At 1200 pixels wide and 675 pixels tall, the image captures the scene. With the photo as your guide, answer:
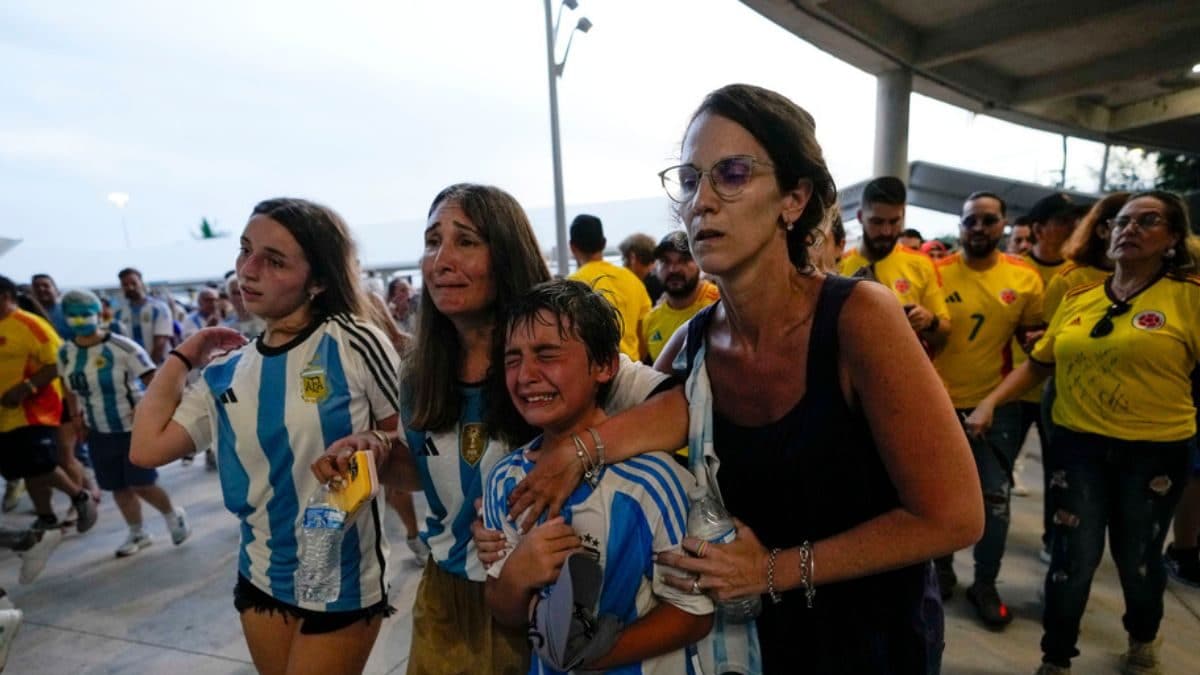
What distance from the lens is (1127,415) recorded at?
7.85 ft

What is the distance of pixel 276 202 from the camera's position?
6.20 feet

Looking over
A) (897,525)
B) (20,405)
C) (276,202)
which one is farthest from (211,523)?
(897,525)

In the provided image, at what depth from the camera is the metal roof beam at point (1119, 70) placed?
41.2ft

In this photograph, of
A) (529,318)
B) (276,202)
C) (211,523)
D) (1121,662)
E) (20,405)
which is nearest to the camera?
(529,318)

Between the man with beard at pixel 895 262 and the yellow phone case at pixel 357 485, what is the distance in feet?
8.68

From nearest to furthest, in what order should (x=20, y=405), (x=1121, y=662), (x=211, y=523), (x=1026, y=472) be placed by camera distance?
(x=1121, y=662), (x=20, y=405), (x=211, y=523), (x=1026, y=472)

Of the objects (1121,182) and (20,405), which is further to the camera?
(1121,182)

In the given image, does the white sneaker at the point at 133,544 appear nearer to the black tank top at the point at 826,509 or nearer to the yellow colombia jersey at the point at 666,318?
the yellow colombia jersey at the point at 666,318

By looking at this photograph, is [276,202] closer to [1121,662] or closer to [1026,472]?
[1121,662]

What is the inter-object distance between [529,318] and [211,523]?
511cm

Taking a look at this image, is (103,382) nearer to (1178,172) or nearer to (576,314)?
(576,314)

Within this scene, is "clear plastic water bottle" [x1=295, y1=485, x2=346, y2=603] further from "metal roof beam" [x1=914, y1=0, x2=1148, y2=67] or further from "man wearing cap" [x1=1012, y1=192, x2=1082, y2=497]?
"metal roof beam" [x1=914, y1=0, x2=1148, y2=67]

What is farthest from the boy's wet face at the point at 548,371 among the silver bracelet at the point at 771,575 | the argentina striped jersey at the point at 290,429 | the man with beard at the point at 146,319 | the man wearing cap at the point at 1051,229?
the man with beard at the point at 146,319

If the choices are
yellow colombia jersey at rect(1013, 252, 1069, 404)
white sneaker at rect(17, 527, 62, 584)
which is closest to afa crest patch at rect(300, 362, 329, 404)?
yellow colombia jersey at rect(1013, 252, 1069, 404)
